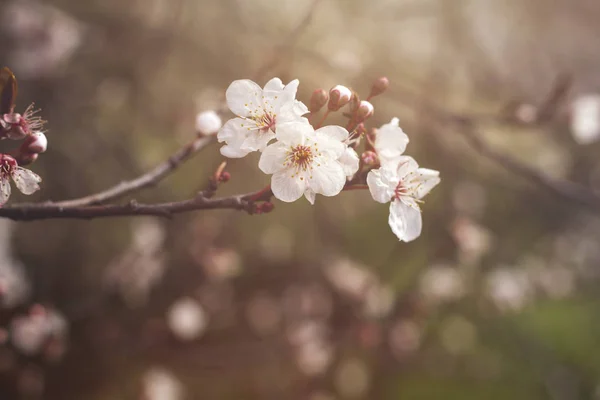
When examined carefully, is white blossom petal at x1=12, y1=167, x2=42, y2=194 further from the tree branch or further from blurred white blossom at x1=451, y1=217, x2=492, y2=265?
blurred white blossom at x1=451, y1=217, x2=492, y2=265

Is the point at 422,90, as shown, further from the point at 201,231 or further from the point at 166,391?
the point at 166,391

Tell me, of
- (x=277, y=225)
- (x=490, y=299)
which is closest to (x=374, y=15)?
(x=277, y=225)

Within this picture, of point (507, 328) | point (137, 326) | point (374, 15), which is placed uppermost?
point (374, 15)

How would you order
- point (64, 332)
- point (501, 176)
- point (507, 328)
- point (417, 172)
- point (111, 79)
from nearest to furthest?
point (417, 172) < point (64, 332) < point (111, 79) < point (507, 328) < point (501, 176)

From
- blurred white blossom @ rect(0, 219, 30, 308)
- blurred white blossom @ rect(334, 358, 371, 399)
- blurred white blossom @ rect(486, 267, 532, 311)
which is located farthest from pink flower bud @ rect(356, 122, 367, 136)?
blurred white blossom @ rect(486, 267, 532, 311)

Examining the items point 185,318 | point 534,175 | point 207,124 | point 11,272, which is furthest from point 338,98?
point 185,318

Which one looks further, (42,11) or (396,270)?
(396,270)
